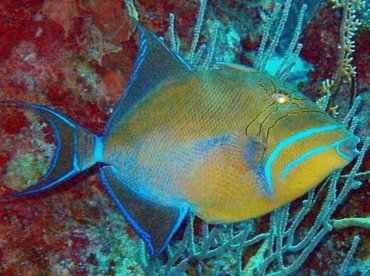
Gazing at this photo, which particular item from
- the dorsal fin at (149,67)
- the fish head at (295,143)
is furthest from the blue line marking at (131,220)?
the fish head at (295,143)

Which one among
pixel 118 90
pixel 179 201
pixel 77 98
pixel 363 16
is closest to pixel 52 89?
pixel 77 98

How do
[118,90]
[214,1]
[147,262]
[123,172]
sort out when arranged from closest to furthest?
[123,172] < [147,262] < [118,90] < [214,1]

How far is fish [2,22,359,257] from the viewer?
139 cm

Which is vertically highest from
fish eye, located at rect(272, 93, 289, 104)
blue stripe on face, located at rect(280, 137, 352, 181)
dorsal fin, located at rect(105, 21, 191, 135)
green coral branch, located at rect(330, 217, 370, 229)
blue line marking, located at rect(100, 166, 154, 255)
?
dorsal fin, located at rect(105, 21, 191, 135)

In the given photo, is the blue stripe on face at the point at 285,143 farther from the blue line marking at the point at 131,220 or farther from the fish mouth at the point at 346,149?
the blue line marking at the point at 131,220

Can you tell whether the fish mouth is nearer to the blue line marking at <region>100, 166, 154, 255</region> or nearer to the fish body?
the fish body

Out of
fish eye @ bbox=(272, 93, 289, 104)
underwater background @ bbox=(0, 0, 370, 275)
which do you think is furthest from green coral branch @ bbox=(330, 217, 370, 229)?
fish eye @ bbox=(272, 93, 289, 104)

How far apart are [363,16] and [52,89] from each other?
2.60 m

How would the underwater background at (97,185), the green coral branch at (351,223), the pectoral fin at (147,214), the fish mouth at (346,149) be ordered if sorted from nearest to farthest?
the fish mouth at (346,149), the pectoral fin at (147,214), the underwater background at (97,185), the green coral branch at (351,223)

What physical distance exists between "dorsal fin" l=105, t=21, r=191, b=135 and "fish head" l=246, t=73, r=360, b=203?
13.0 inches

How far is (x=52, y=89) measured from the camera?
2.63 metres

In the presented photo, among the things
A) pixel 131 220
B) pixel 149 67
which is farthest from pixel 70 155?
pixel 149 67

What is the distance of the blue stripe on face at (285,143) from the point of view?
1368 mm

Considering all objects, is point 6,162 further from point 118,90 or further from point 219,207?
Answer: point 219,207
